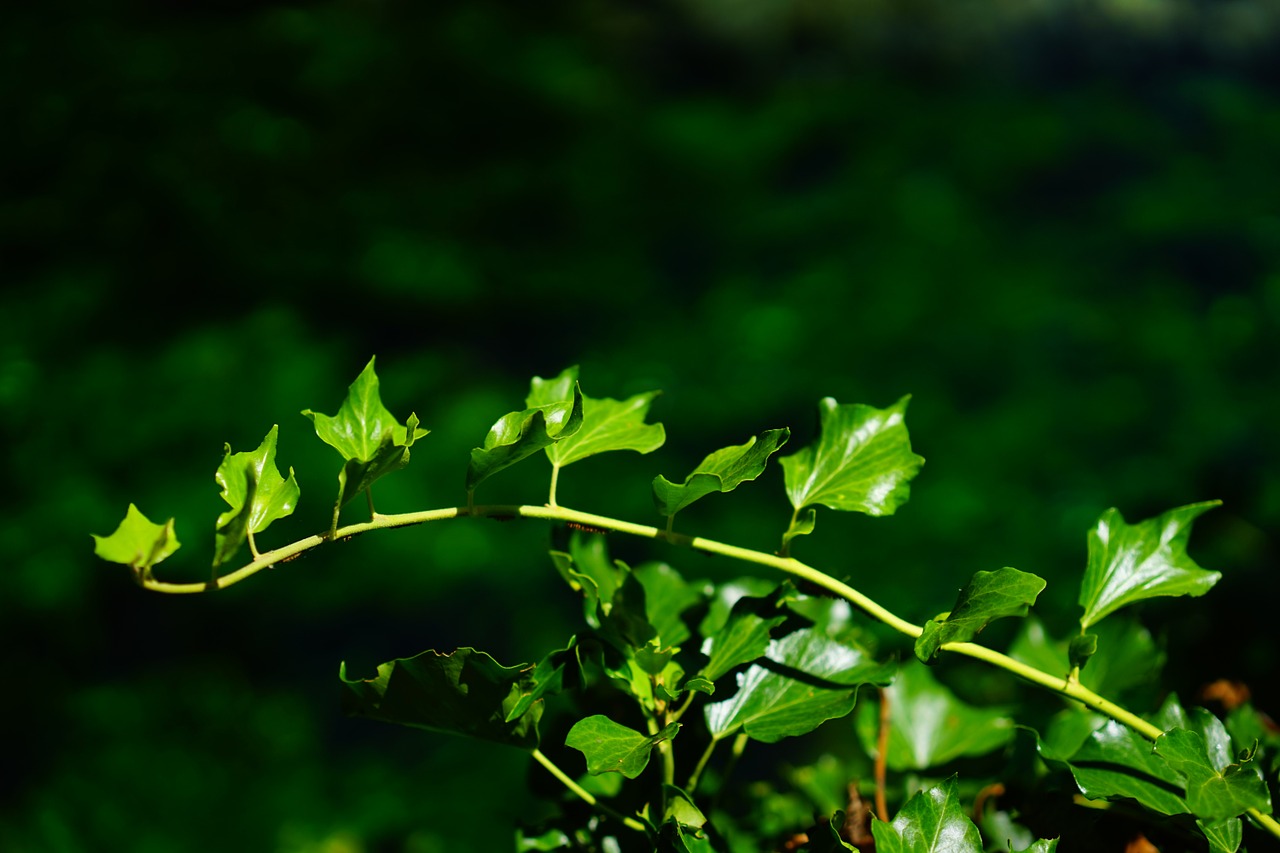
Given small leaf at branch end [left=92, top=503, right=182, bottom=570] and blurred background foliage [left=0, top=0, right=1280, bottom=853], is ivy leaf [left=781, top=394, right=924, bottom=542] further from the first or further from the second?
blurred background foliage [left=0, top=0, right=1280, bottom=853]

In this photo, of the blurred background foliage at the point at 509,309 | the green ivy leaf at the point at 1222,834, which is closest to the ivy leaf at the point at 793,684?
the green ivy leaf at the point at 1222,834

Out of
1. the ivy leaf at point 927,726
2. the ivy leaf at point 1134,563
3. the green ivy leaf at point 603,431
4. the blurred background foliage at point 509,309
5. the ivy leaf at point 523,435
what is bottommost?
the blurred background foliage at point 509,309

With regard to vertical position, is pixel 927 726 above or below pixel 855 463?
below

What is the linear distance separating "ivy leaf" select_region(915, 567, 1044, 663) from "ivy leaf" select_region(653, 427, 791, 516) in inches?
3.0

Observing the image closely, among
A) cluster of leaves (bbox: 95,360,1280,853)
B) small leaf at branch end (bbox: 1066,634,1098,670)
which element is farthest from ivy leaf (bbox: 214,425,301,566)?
small leaf at branch end (bbox: 1066,634,1098,670)

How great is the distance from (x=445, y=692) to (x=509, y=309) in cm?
179

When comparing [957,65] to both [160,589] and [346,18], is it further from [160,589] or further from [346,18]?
[160,589]

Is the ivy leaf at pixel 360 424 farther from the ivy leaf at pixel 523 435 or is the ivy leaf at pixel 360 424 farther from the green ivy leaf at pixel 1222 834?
the green ivy leaf at pixel 1222 834

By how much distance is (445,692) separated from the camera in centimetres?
36

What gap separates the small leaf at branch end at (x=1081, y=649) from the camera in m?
0.36

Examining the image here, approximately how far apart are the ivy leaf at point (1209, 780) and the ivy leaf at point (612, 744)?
0.53 ft

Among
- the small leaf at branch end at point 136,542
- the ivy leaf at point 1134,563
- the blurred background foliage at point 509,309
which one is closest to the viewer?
the small leaf at branch end at point 136,542

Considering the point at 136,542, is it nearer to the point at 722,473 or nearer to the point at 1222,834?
the point at 722,473

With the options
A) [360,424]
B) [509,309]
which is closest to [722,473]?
[360,424]
